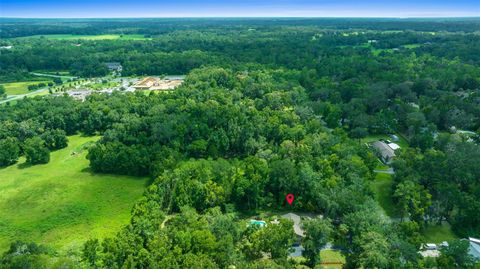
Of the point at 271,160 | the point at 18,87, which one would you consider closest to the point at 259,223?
the point at 271,160

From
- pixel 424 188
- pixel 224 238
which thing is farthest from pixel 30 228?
pixel 424 188

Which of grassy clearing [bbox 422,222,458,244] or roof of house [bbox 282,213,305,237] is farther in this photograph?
grassy clearing [bbox 422,222,458,244]

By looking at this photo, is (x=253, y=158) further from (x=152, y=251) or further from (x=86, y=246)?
(x=86, y=246)

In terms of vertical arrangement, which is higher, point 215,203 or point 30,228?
point 215,203

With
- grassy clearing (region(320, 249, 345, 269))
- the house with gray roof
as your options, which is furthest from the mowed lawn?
the house with gray roof

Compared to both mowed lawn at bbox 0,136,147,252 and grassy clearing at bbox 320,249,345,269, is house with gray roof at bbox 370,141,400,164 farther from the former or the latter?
mowed lawn at bbox 0,136,147,252

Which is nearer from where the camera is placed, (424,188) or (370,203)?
(370,203)

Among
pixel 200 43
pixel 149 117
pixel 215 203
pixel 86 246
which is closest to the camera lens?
pixel 86 246
